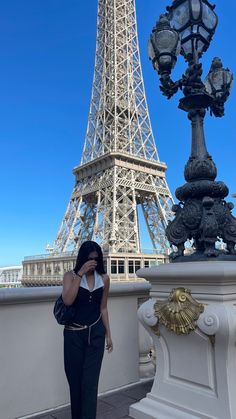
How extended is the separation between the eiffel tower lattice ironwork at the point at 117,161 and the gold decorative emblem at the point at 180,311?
2833cm

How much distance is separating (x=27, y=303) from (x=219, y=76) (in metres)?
3.38

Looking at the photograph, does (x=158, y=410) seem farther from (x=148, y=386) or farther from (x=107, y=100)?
(x=107, y=100)

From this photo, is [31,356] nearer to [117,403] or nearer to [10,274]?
[117,403]

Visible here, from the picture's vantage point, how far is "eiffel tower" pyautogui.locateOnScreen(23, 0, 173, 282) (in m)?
34.1

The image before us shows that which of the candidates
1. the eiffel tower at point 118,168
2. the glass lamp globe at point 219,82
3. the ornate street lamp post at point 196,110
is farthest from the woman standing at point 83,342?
the eiffel tower at point 118,168

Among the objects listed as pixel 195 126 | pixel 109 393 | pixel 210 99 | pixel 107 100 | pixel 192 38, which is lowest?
pixel 109 393

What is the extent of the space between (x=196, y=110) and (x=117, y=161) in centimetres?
3271

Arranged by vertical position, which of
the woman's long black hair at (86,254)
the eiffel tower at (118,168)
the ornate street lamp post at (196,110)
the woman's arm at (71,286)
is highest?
the eiffel tower at (118,168)

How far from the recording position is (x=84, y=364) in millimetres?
2348

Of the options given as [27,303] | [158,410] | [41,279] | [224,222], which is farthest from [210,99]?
[41,279]

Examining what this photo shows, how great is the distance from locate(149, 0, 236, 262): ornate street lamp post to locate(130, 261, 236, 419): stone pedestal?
1.20 feet

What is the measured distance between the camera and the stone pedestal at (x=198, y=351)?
229 centimetres

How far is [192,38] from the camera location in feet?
12.3

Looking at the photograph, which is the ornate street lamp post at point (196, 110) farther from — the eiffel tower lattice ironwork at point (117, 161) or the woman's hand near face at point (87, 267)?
the eiffel tower lattice ironwork at point (117, 161)
